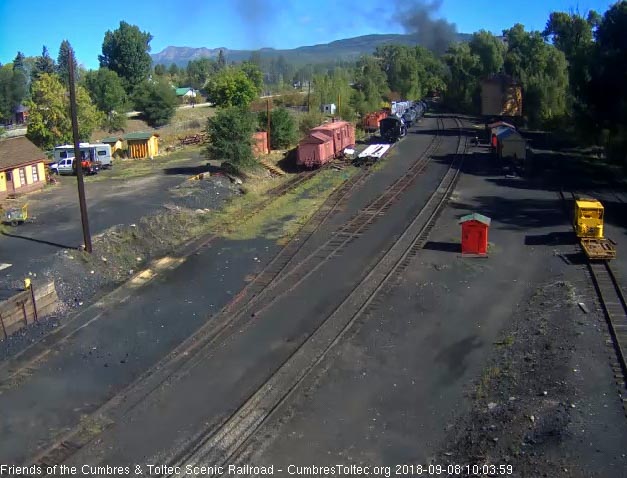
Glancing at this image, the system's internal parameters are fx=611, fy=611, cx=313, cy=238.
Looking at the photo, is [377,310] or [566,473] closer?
[566,473]

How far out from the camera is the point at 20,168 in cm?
3091

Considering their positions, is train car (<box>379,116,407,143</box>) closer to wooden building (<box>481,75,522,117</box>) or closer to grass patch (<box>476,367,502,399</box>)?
wooden building (<box>481,75,522,117</box>)

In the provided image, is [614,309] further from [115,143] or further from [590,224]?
[115,143]

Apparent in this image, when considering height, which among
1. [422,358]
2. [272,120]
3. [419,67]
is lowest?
[422,358]

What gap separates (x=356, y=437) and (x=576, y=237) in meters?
14.3

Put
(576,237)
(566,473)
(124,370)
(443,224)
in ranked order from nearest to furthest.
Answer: (566,473) < (124,370) < (576,237) < (443,224)

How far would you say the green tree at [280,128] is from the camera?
4516 centimetres

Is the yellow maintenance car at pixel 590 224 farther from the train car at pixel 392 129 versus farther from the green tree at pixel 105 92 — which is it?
the green tree at pixel 105 92

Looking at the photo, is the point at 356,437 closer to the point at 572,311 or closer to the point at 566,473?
the point at 566,473

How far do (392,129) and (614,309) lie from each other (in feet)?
119

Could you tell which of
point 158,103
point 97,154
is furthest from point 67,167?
point 158,103

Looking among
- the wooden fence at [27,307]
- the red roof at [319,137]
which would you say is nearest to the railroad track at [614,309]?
the wooden fence at [27,307]

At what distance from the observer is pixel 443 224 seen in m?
23.4

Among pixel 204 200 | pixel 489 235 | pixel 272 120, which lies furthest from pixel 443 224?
pixel 272 120
